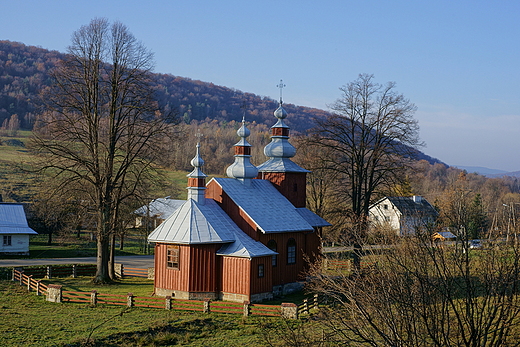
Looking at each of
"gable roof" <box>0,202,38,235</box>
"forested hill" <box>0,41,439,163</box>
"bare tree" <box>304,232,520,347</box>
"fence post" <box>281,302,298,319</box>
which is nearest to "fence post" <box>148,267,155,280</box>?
"fence post" <box>281,302,298,319</box>

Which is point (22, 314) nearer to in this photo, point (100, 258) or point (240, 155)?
point (100, 258)

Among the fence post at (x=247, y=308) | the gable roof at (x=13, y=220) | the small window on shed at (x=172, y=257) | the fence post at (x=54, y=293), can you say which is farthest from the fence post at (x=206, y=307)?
the gable roof at (x=13, y=220)

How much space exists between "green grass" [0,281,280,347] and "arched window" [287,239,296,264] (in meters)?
7.01

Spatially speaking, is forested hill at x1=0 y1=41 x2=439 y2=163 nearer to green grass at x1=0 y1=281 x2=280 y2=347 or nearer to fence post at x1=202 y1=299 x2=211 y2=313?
green grass at x1=0 y1=281 x2=280 y2=347

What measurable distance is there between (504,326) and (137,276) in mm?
25024

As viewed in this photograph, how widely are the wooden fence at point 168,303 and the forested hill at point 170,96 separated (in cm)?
7774

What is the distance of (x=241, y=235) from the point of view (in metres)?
24.1

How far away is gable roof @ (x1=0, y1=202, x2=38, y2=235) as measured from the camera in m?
37.9

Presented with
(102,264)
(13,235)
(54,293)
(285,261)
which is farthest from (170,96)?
(54,293)

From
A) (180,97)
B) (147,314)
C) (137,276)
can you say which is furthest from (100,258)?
(180,97)

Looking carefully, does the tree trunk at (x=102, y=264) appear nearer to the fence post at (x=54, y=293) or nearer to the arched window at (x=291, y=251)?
the fence post at (x=54, y=293)

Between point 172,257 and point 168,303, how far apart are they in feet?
9.59

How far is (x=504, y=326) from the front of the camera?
325 inches

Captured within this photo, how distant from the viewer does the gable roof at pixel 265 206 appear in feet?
83.0
